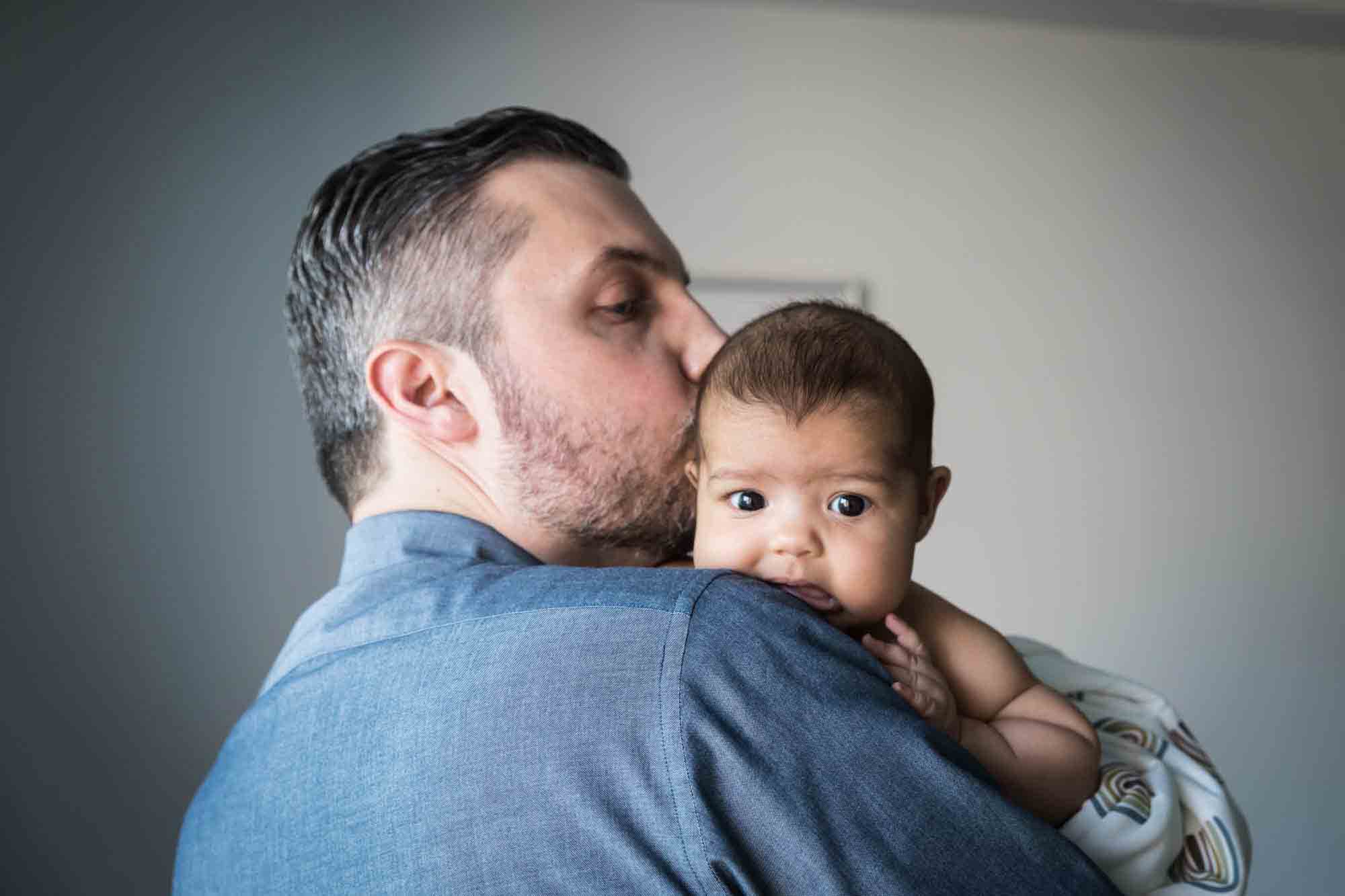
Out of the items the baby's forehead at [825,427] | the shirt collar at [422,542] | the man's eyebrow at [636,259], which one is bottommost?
the shirt collar at [422,542]

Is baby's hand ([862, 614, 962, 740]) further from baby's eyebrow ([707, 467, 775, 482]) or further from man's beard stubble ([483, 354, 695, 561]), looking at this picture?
man's beard stubble ([483, 354, 695, 561])

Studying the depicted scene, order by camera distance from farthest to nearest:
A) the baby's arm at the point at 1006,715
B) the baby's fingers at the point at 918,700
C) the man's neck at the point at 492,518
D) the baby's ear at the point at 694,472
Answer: the man's neck at the point at 492,518 < the baby's ear at the point at 694,472 < the baby's arm at the point at 1006,715 < the baby's fingers at the point at 918,700

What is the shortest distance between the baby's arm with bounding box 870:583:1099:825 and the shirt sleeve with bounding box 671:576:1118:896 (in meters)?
0.17

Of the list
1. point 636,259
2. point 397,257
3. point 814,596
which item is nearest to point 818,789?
point 814,596

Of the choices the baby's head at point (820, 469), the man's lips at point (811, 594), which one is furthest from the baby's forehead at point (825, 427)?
the man's lips at point (811, 594)

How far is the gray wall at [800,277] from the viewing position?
229 cm

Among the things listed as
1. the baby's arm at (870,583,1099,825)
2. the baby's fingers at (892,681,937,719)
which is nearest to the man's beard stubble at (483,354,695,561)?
the baby's arm at (870,583,1099,825)

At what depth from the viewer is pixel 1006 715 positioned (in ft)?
3.23

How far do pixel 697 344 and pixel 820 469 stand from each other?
385mm

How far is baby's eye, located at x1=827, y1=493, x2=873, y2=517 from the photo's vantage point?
→ 0.93 meters

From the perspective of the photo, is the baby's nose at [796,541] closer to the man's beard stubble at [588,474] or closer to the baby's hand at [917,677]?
the baby's hand at [917,677]

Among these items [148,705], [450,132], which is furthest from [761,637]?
[148,705]

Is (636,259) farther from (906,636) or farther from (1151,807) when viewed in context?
(1151,807)

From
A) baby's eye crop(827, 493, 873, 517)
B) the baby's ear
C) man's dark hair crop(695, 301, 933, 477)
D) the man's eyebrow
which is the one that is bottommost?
baby's eye crop(827, 493, 873, 517)
